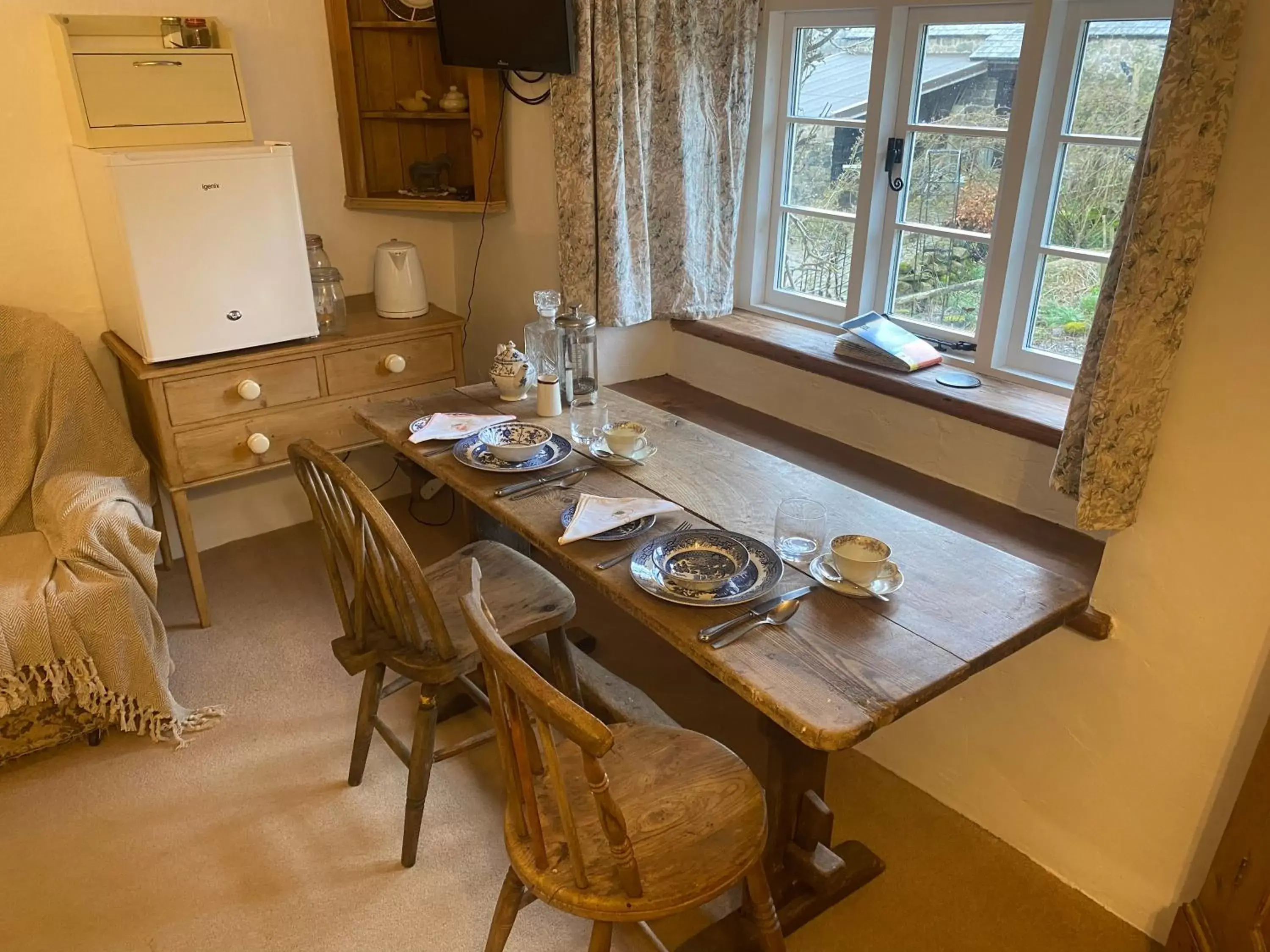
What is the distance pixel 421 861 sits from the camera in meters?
1.94

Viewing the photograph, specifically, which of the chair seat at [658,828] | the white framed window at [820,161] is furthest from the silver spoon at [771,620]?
the white framed window at [820,161]

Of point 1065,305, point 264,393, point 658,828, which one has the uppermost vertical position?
point 1065,305

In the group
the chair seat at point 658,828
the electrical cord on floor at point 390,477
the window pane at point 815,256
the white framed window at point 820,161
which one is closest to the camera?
the chair seat at point 658,828

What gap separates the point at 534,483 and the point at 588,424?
284 mm

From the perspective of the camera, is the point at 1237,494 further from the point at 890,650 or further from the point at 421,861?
the point at 421,861

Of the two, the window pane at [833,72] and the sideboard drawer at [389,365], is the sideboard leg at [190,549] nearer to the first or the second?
the sideboard drawer at [389,365]

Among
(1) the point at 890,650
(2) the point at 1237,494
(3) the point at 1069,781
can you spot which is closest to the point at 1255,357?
(2) the point at 1237,494

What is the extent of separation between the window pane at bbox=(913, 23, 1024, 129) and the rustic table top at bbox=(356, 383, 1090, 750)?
1016 mm

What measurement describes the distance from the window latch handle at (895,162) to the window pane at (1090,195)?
17.3 inches

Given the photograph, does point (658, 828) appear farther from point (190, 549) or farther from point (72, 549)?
point (190, 549)

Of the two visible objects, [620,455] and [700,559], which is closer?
[700,559]

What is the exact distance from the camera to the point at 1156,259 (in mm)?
1507

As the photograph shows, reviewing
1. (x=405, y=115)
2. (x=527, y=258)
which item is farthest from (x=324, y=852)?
(x=405, y=115)

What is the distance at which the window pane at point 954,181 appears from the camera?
7.64 feet
